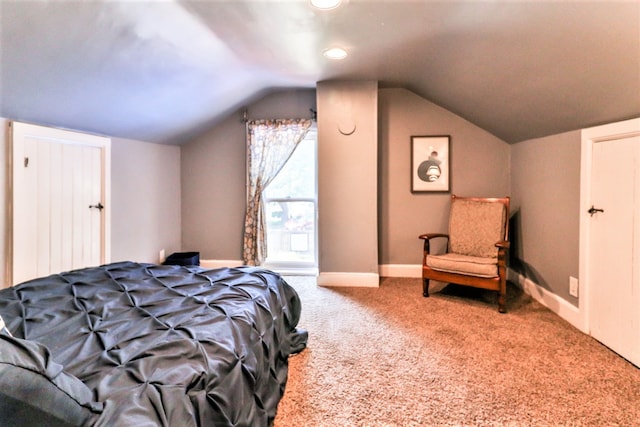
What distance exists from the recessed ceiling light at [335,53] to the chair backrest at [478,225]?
2.01 m

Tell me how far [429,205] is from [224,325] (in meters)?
3.33

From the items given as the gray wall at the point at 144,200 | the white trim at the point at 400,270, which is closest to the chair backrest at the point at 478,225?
the white trim at the point at 400,270

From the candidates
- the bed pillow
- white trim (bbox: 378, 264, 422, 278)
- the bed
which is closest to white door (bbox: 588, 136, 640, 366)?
white trim (bbox: 378, 264, 422, 278)

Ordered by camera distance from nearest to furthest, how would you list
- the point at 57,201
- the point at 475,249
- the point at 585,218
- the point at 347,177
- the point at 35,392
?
the point at 35,392
the point at 585,218
the point at 57,201
the point at 475,249
the point at 347,177

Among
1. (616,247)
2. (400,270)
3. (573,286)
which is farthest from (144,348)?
(400,270)

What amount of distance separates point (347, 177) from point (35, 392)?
11.1 feet

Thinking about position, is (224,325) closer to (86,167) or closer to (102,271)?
(102,271)

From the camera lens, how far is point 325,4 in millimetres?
2162

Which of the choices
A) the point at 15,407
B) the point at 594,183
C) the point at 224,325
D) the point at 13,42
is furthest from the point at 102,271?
the point at 594,183

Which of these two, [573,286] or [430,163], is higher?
[430,163]

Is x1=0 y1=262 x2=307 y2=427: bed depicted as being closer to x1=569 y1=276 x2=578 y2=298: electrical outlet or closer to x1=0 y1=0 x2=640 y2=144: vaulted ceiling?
x1=0 y1=0 x2=640 y2=144: vaulted ceiling

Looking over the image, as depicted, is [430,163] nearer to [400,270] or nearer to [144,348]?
[400,270]

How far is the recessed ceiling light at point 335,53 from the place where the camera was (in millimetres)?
2914

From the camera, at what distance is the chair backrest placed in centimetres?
352
